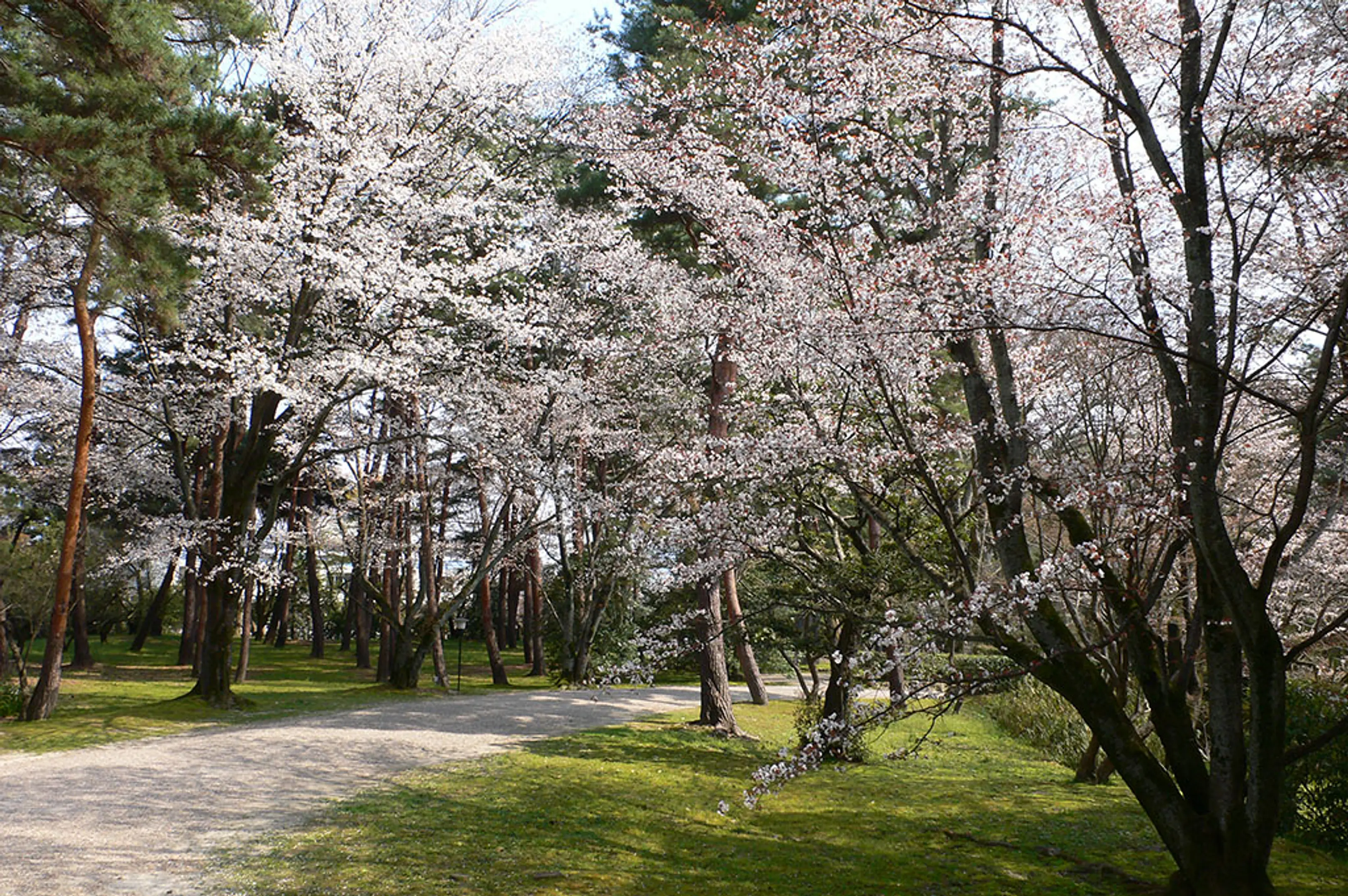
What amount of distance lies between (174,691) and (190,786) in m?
12.6

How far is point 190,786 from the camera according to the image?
759 cm

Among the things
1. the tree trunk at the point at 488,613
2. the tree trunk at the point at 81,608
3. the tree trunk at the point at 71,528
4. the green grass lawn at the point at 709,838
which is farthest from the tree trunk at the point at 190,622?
the green grass lawn at the point at 709,838

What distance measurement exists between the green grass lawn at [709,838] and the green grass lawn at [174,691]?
5.51 meters

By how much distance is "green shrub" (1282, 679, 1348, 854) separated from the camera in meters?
6.33

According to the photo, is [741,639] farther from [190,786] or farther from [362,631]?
[362,631]

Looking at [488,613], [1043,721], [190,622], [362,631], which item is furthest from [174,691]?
[1043,721]

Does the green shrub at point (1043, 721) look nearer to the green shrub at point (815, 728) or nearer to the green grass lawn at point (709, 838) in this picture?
the green grass lawn at point (709, 838)

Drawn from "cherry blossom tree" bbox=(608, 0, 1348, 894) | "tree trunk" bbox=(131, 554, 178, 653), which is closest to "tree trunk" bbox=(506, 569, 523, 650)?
"tree trunk" bbox=(131, 554, 178, 653)

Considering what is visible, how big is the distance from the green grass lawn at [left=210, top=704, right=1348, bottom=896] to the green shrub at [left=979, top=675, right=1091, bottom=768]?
1702 millimetres

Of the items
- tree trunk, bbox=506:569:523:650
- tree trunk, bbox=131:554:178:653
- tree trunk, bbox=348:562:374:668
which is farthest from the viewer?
tree trunk, bbox=506:569:523:650

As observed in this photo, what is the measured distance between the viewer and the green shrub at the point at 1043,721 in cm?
1187

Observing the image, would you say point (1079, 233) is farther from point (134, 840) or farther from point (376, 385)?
point (376, 385)

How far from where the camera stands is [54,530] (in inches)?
941

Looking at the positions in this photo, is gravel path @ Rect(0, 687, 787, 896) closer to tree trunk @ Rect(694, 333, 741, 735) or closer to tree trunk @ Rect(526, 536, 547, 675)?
tree trunk @ Rect(694, 333, 741, 735)
